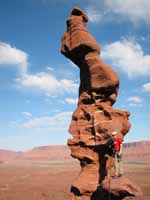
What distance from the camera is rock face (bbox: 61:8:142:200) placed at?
15.9 metres

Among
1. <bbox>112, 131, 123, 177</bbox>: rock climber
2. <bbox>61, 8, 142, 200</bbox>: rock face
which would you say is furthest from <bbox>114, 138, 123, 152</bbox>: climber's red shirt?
<bbox>61, 8, 142, 200</bbox>: rock face

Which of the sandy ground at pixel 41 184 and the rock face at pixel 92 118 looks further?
the sandy ground at pixel 41 184

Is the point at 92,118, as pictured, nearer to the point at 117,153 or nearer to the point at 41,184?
the point at 117,153

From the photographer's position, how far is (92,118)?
16656 millimetres

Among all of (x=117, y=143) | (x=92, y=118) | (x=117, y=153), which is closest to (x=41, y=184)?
(x=92, y=118)

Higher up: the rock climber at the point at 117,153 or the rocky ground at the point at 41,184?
the rock climber at the point at 117,153

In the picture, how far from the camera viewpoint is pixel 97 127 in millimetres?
16156

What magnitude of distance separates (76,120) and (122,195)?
5806 mm

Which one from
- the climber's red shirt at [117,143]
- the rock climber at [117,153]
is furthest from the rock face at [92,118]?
the climber's red shirt at [117,143]

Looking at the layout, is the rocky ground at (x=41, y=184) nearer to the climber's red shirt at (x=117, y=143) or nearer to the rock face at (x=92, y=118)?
the rock face at (x=92, y=118)

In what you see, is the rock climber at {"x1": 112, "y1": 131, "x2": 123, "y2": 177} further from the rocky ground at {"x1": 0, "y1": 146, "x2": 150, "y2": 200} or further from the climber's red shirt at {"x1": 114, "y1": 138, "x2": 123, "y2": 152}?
the rocky ground at {"x1": 0, "y1": 146, "x2": 150, "y2": 200}

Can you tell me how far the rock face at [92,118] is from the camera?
15.9m

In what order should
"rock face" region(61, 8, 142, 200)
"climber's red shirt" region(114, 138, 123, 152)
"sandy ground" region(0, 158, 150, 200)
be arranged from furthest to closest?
"sandy ground" region(0, 158, 150, 200) < "rock face" region(61, 8, 142, 200) < "climber's red shirt" region(114, 138, 123, 152)

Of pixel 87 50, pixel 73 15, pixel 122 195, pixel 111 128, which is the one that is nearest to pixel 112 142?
pixel 111 128
